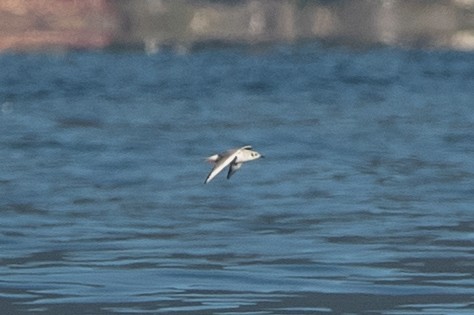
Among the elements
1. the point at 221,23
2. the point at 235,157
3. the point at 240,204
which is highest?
the point at 221,23

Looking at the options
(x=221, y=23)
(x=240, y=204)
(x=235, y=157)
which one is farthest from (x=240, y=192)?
(x=221, y=23)

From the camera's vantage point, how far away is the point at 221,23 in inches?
3226

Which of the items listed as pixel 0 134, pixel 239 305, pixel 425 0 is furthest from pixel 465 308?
pixel 425 0

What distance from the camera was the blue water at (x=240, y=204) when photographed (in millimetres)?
12680

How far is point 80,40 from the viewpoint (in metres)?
80.8

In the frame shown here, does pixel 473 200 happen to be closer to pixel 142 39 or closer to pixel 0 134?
pixel 0 134

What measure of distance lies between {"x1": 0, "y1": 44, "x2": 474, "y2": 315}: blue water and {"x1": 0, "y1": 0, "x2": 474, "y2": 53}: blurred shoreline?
3974cm

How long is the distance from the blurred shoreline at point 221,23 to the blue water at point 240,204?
39.7 metres

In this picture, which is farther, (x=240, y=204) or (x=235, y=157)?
(x=240, y=204)

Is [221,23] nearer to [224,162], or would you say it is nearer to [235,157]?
[235,157]

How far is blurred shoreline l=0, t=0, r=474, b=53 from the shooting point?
3113 inches

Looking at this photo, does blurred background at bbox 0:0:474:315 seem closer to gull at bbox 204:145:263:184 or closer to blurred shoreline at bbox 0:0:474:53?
gull at bbox 204:145:263:184

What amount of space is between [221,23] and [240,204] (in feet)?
210

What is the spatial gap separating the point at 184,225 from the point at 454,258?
332cm
